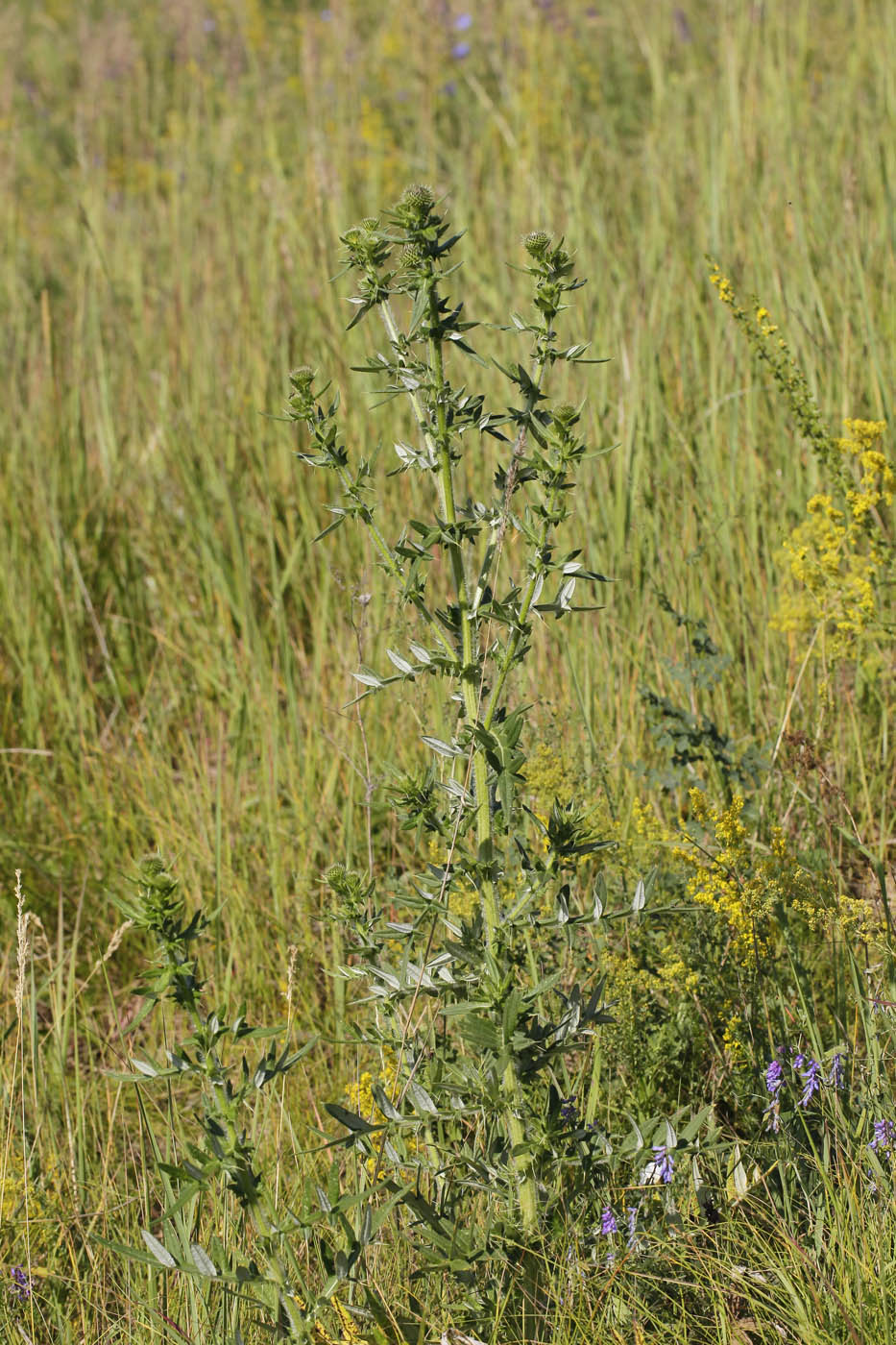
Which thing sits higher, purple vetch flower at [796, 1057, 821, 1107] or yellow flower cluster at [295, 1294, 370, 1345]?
purple vetch flower at [796, 1057, 821, 1107]

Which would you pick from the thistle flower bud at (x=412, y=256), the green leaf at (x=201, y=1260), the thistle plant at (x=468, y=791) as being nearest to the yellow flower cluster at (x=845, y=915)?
the thistle plant at (x=468, y=791)

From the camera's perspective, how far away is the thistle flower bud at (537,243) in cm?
131

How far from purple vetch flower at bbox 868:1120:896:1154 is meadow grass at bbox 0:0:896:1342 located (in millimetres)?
76

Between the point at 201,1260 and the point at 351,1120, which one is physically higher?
the point at 351,1120

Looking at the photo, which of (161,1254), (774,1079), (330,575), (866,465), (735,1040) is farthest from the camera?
(330,575)

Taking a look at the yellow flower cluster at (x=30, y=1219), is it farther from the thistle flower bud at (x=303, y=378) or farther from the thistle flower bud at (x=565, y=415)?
the thistle flower bud at (x=565, y=415)

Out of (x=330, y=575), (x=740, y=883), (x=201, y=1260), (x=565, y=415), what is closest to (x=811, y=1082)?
(x=740, y=883)

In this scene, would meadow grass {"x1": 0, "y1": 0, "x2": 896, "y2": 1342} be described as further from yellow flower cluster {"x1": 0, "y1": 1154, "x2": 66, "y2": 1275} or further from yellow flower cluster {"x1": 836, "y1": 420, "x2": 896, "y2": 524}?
yellow flower cluster {"x1": 836, "y1": 420, "x2": 896, "y2": 524}

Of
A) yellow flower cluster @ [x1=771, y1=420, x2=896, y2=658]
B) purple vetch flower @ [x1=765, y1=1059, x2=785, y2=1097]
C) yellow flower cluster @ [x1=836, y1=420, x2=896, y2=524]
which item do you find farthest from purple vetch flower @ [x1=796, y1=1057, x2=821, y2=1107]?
yellow flower cluster @ [x1=836, y1=420, x2=896, y2=524]

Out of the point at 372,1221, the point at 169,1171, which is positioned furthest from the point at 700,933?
the point at 169,1171

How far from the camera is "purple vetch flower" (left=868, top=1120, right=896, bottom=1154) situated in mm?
1421

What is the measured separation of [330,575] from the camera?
2.74 m

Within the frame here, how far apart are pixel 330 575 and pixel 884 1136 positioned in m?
1.69

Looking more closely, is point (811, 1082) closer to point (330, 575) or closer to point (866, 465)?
point (866, 465)
